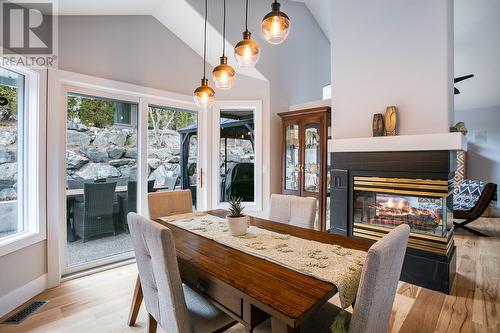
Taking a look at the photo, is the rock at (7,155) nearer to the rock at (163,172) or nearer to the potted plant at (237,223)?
the rock at (163,172)

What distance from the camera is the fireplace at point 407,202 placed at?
244cm

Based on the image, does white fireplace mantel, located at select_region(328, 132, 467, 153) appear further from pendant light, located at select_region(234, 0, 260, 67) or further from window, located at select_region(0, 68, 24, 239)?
window, located at select_region(0, 68, 24, 239)

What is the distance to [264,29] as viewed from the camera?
1594 millimetres

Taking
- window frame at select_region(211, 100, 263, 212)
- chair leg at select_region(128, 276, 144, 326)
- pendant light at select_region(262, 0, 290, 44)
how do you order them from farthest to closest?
window frame at select_region(211, 100, 263, 212) → chair leg at select_region(128, 276, 144, 326) → pendant light at select_region(262, 0, 290, 44)

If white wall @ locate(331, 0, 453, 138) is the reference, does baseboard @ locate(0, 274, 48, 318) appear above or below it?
below

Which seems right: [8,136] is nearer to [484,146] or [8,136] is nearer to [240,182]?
[240,182]

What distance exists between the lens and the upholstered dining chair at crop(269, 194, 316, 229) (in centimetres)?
211

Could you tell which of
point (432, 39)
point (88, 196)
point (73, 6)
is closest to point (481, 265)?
point (432, 39)

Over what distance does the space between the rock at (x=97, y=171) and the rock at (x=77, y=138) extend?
0.24 meters

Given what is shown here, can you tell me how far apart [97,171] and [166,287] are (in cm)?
225

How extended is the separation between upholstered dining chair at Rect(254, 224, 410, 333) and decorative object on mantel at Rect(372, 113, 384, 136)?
1.89 m

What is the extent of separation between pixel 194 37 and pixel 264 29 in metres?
2.10

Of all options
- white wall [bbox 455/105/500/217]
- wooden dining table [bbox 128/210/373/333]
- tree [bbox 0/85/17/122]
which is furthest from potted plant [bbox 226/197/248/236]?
white wall [bbox 455/105/500/217]

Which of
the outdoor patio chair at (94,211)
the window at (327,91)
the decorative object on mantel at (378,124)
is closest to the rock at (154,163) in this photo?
the outdoor patio chair at (94,211)
